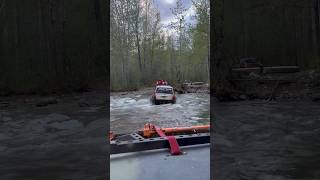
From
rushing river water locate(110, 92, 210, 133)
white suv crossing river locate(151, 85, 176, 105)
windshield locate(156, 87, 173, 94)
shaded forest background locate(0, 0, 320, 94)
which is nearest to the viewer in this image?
shaded forest background locate(0, 0, 320, 94)

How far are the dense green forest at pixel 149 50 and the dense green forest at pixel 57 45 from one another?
62.8 feet

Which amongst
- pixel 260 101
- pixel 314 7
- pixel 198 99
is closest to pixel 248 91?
pixel 260 101

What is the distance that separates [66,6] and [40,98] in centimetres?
84

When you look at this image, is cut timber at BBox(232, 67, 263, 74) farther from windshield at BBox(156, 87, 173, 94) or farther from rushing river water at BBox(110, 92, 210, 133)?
windshield at BBox(156, 87, 173, 94)

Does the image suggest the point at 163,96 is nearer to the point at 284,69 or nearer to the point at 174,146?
the point at 174,146

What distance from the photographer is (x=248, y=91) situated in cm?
404

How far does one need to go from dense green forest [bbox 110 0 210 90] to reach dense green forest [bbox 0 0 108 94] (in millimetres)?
19137

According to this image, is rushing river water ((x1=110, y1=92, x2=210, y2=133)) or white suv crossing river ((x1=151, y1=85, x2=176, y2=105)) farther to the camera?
white suv crossing river ((x1=151, y1=85, x2=176, y2=105))

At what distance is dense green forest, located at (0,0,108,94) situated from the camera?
12.6ft

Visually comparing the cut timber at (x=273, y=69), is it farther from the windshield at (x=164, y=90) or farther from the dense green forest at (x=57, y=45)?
the windshield at (x=164, y=90)

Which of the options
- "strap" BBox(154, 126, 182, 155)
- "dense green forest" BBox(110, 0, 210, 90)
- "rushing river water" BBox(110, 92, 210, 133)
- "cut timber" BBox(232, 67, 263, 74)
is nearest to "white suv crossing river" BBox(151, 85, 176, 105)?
"rushing river water" BBox(110, 92, 210, 133)

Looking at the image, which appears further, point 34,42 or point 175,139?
point 175,139

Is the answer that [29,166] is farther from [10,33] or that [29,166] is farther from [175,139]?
[175,139]

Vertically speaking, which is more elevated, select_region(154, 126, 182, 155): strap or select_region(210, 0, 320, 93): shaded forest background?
select_region(210, 0, 320, 93): shaded forest background
